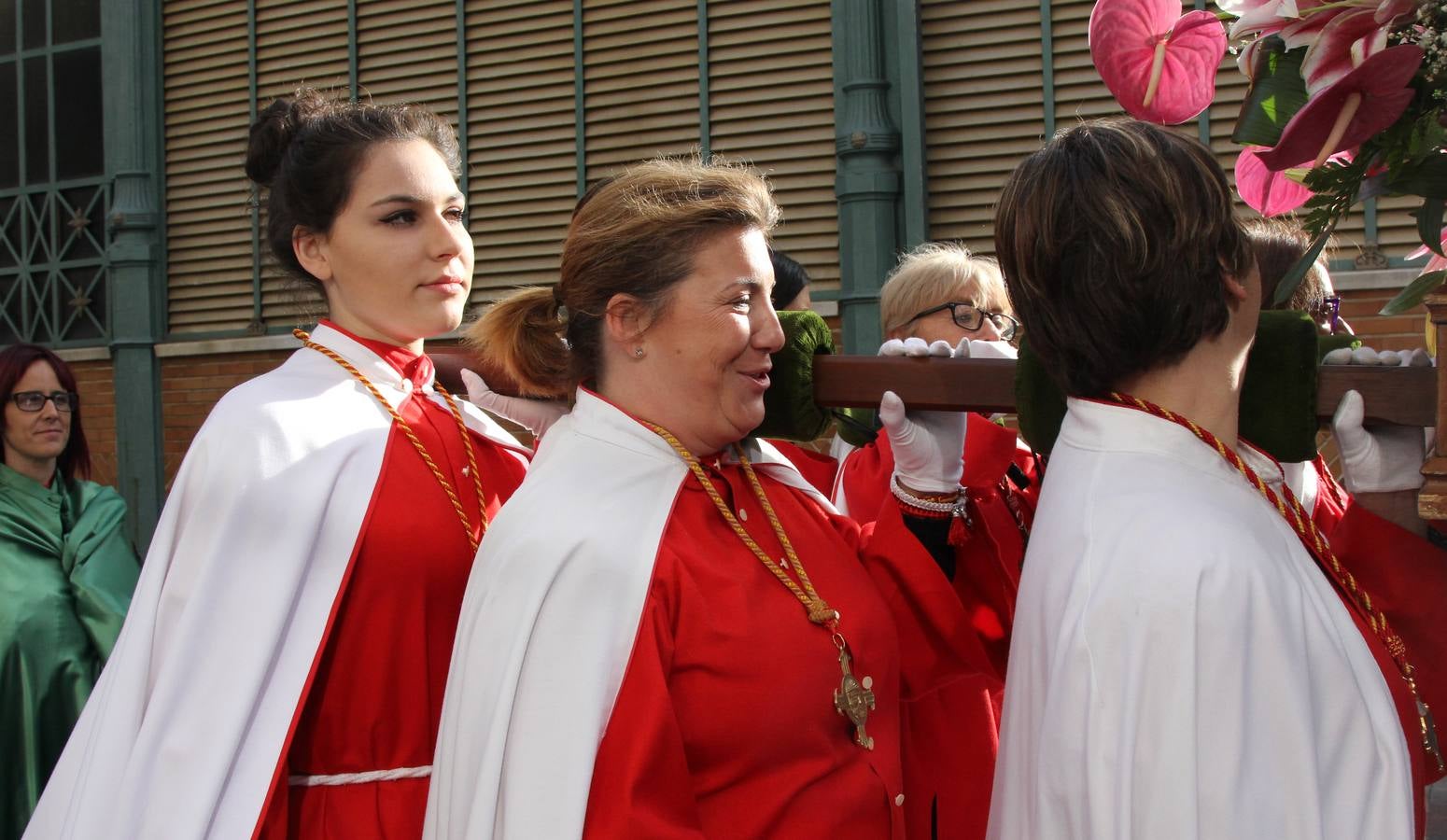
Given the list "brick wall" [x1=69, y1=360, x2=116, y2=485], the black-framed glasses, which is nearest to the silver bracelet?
the black-framed glasses

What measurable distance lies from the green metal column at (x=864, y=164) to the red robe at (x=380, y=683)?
12.4 ft

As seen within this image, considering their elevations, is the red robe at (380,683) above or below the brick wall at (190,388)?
below

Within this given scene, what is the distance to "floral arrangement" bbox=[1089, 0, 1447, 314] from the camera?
1.49m

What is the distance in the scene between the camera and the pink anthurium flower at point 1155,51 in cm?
170

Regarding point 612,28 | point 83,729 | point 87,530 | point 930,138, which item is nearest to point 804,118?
point 930,138

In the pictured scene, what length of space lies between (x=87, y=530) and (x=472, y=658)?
10.3ft

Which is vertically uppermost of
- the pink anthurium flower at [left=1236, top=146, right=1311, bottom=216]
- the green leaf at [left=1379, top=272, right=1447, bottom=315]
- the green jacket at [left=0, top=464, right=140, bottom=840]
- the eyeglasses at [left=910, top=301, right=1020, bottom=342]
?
the pink anthurium flower at [left=1236, top=146, right=1311, bottom=216]

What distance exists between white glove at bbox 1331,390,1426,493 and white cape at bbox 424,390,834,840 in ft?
2.89

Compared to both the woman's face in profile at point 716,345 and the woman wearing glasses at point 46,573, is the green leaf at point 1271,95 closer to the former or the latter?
the woman's face in profile at point 716,345

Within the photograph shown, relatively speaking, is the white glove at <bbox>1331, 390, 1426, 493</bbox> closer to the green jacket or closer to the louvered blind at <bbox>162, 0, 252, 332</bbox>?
the green jacket

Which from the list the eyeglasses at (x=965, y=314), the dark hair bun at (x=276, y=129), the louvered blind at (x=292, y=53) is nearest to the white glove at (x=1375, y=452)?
the eyeglasses at (x=965, y=314)

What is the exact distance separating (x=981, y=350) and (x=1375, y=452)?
0.65m

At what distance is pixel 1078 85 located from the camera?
18.5 feet

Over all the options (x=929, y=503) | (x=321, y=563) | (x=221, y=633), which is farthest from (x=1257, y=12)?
(x=221, y=633)
